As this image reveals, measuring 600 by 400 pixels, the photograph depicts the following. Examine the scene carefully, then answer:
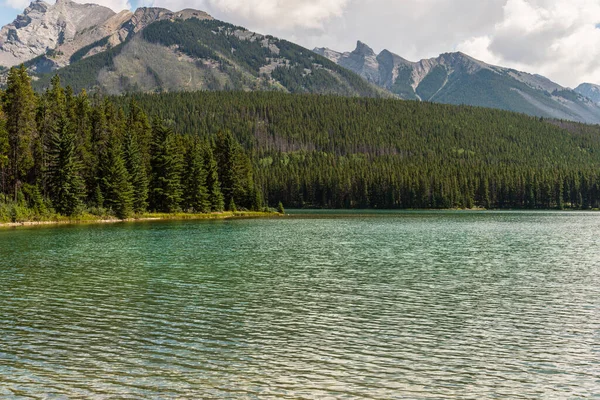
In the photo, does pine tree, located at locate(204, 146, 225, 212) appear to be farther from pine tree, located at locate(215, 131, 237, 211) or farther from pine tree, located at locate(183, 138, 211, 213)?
pine tree, located at locate(215, 131, 237, 211)

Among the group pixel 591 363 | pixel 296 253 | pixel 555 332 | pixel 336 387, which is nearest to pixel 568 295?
pixel 555 332

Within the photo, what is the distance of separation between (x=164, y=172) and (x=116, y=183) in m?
15.3

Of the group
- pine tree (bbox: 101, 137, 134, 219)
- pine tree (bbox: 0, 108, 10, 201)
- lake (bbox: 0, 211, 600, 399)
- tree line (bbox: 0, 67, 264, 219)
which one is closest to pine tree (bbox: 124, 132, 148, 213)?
tree line (bbox: 0, 67, 264, 219)

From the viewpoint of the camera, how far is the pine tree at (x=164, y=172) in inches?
4461

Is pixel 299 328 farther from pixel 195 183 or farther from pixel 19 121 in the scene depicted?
pixel 195 183

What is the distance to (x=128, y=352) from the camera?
16953 millimetres

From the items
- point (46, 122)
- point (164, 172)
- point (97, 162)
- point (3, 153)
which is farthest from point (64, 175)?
point (164, 172)

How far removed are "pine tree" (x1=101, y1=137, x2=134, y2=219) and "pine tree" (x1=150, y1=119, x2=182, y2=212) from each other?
1070 centimetres

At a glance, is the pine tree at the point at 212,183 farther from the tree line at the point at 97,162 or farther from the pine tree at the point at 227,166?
the pine tree at the point at 227,166

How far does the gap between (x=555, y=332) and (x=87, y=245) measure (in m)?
46.0

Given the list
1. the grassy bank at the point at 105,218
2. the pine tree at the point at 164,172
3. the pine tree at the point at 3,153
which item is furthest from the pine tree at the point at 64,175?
the pine tree at the point at 164,172

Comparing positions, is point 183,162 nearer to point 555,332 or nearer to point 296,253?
point 296,253

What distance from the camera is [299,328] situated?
20.4 metres

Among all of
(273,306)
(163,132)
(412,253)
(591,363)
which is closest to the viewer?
(591,363)
